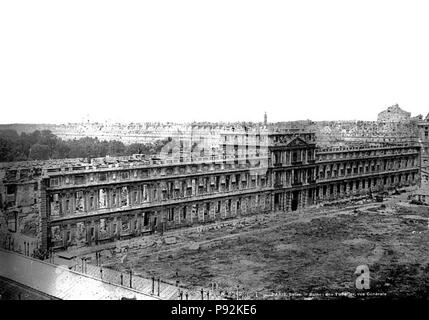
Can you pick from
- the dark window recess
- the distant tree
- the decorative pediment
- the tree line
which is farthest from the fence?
the decorative pediment

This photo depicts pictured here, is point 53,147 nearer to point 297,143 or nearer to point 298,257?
point 297,143

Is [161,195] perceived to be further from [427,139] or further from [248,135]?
[427,139]

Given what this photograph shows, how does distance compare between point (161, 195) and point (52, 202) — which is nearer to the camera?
point (52, 202)

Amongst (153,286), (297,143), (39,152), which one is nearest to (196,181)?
(39,152)

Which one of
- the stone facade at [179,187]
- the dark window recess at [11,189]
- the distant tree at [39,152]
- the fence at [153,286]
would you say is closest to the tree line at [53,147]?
the distant tree at [39,152]

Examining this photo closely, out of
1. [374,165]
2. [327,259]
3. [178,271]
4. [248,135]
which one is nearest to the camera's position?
[178,271]

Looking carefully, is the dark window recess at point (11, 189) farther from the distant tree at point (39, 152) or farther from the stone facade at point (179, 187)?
the distant tree at point (39, 152)
